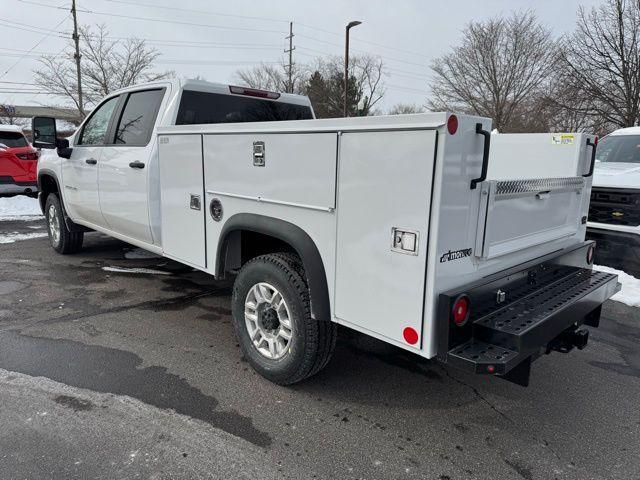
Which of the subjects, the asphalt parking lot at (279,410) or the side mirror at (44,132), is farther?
the side mirror at (44,132)

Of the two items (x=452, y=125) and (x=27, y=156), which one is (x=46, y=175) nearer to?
(x=27, y=156)

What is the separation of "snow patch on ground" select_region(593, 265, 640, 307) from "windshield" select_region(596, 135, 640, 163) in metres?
1.87

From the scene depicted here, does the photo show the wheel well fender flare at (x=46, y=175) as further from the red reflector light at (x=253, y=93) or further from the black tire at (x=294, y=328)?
the black tire at (x=294, y=328)

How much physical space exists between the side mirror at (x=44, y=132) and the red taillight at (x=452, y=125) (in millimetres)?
5376

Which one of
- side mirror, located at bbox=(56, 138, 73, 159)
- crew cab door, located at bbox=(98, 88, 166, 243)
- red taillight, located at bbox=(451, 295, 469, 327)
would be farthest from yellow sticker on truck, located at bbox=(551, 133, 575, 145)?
side mirror, located at bbox=(56, 138, 73, 159)

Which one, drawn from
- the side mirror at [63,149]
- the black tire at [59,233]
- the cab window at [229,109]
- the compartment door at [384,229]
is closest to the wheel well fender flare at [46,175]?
the black tire at [59,233]

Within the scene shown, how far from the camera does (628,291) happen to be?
562 centimetres

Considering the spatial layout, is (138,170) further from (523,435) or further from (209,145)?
(523,435)

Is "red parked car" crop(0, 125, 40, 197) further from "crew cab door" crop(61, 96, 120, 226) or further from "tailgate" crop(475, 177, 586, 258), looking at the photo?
"tailgate" crop(475, 177, 586, 258)

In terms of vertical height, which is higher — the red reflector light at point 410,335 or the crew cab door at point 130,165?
the crew cab door at point 130,165

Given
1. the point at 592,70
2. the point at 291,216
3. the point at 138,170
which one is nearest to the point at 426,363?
the point at 291,216

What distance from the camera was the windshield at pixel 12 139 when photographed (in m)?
11.2

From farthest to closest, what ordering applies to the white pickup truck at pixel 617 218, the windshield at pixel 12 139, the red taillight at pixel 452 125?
the windshield at pixel 12 139
the white pickup truck at pixel 617 218
the red taillight at pixel 452 125

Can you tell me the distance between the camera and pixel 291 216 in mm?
3076
